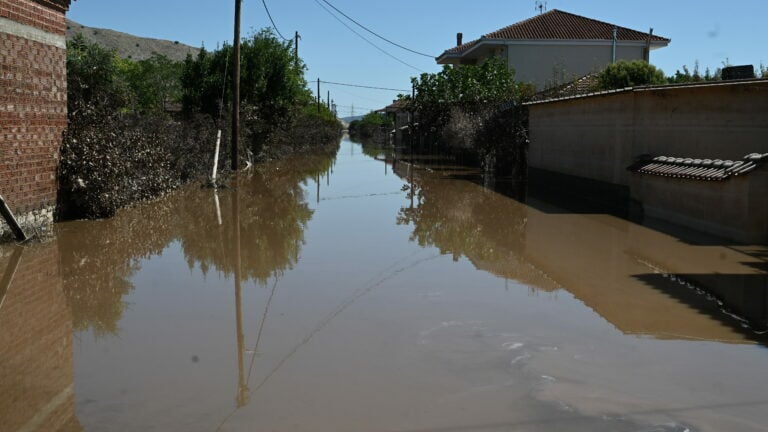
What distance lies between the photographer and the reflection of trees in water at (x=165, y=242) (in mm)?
8602

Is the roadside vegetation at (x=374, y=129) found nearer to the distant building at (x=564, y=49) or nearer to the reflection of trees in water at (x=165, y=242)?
the distant building at (x=564, y=49)

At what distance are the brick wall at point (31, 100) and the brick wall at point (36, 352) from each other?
2362mm

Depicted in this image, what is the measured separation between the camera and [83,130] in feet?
46.6

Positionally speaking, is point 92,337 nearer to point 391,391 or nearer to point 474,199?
point 391,391

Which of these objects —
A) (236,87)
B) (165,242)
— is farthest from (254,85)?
(165,242)

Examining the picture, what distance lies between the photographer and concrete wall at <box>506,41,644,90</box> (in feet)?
139

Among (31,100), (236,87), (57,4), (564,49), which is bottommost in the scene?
(31,100)

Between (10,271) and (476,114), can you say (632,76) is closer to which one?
(476,114)

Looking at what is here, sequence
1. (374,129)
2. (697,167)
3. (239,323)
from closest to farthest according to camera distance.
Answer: (239,323) < (697,167) < (374,129)

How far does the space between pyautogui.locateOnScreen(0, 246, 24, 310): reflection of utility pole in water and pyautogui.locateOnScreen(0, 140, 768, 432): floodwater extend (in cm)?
6

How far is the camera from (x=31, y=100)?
1242cm

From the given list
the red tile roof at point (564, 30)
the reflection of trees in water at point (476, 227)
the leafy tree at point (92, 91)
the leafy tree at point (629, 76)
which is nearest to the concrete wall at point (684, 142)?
the reflection of trees in water at point (476, 227)

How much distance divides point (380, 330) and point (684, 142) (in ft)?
32.7

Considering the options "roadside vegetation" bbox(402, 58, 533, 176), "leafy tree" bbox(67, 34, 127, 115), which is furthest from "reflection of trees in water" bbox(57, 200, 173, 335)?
"roadside vegetation" bbox(402, 58, 533, 176)
